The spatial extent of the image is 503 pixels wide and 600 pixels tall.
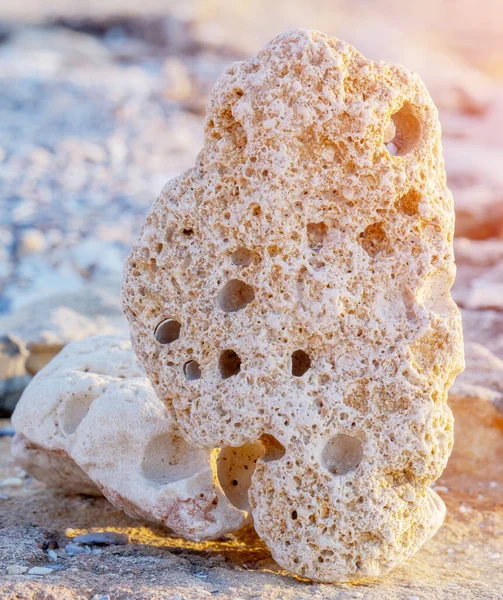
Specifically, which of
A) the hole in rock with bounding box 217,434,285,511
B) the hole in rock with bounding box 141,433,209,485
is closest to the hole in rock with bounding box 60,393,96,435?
the hole in rock with bounding box 141,433,209,485

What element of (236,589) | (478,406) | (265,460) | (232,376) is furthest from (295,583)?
(478,406)

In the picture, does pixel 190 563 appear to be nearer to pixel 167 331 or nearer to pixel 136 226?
pixel 167 331

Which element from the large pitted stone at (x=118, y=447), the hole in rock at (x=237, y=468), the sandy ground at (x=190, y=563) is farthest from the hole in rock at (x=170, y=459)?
the sandy ground at (x=190, y=563)

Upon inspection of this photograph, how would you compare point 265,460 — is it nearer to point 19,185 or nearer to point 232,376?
point 232,376

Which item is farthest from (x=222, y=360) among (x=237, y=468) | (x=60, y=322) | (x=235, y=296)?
(x=60, y=322)

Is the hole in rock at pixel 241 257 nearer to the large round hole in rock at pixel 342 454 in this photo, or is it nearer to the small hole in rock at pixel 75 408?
the large round hole in rock at pixel 342 454
